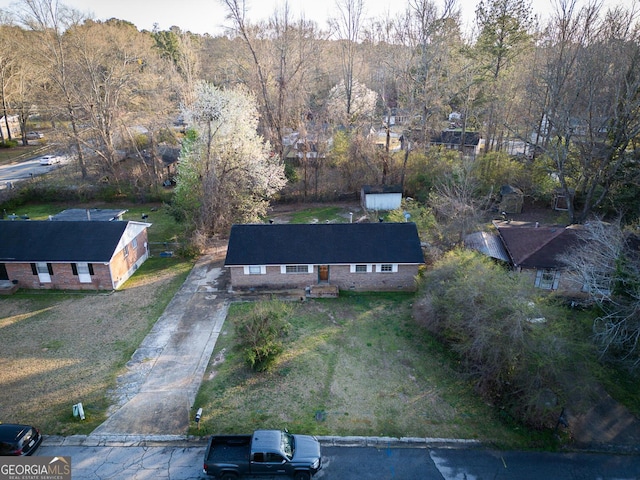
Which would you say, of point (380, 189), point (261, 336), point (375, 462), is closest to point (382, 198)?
point (380, 189)

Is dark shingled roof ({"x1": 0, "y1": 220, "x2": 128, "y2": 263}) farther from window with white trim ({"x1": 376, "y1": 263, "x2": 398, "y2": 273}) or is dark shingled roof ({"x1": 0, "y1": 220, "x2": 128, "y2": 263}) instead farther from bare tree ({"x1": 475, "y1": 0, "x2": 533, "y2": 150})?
bare tree ({"x1": 475, "y1": 0, "x2": 533, "y2": 150})

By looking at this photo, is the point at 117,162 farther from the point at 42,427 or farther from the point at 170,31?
the point at 170,31

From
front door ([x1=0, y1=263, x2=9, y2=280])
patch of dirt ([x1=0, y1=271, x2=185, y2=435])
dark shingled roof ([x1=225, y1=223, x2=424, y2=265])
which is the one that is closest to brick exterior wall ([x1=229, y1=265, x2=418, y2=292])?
dark shingled roof ([x1=225, y1=223, x2=424, y2=265])

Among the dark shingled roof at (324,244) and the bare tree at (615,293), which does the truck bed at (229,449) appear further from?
the bare tree at (615,293)

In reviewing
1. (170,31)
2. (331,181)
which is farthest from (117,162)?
(170,31)

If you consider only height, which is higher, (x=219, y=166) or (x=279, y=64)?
(x=279, y=64)

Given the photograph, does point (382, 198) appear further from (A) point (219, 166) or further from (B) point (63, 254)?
(B) point (63, 254)
